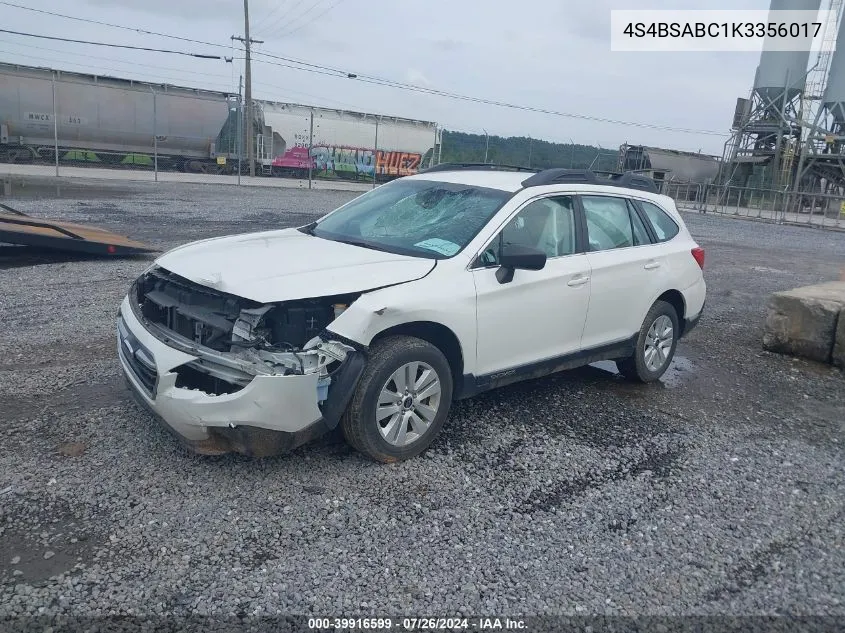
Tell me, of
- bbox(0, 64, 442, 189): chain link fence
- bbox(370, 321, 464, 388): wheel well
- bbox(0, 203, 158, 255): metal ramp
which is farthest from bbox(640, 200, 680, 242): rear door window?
bbox(0, 64, 442, 189): chain link fence

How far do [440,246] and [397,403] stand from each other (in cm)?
112

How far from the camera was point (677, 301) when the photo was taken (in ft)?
20.8

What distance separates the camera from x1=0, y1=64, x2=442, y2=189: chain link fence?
1113 inches

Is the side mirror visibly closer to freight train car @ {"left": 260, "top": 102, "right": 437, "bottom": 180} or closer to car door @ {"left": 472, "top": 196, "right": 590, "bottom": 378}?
car door @ {"left": 472, "top": 196, "right": 590, "bottom": 378}

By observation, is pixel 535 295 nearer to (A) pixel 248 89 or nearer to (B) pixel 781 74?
(A) pixel 248 89

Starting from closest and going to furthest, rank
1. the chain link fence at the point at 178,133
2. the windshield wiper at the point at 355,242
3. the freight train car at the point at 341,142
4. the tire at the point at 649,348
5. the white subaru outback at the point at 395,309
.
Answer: the white subaru outback at the point at 395,309
the windshield wiper at the point at 355,242
the tire at the point at 649,348
the chain link fence at the point at 178,133
the freight train car at the point at 341,142

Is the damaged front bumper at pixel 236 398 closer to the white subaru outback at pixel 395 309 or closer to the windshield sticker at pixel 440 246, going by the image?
the white subaru outback at pixel 395 309

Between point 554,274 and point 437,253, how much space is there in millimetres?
961

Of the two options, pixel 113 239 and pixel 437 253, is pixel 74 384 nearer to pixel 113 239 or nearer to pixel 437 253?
pixel 437 253

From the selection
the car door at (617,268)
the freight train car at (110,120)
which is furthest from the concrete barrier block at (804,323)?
the freight train car at (110,120)

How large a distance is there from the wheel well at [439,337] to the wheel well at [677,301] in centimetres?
254

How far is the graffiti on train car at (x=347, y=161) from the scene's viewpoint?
34688 millimetres

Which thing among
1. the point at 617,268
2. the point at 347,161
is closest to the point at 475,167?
the point at 617,268

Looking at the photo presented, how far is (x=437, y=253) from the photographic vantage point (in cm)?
452
